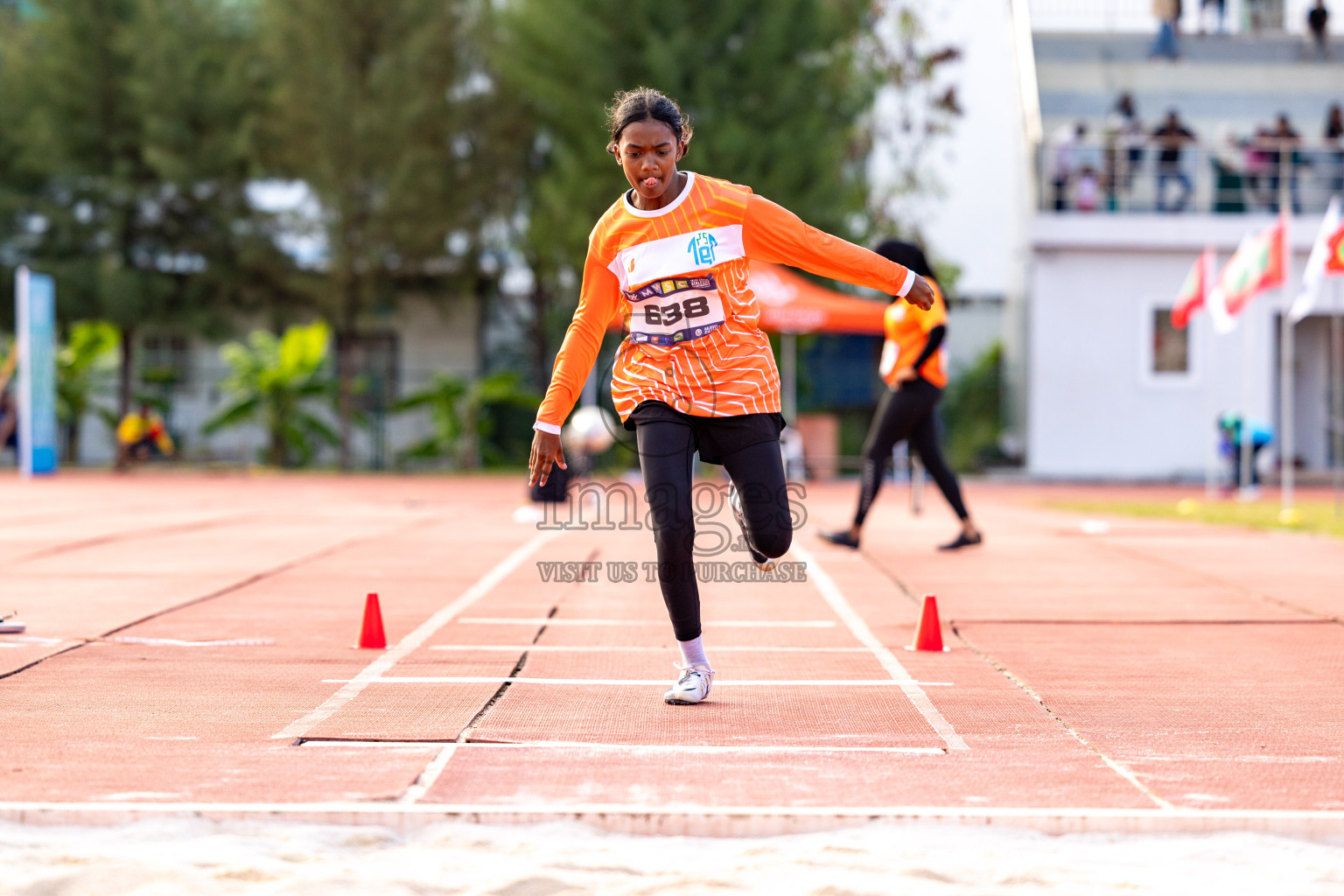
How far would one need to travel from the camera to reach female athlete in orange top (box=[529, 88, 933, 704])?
189 inches

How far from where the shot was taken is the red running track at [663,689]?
3625mm

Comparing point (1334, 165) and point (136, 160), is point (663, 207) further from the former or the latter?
point (136, 160)

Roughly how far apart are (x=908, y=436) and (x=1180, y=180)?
16615 millimetres

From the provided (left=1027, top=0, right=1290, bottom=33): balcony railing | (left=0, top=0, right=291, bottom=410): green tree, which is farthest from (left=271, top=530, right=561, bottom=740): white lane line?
(left=1027, top=0, right=1290, bottom=33): balcony railing

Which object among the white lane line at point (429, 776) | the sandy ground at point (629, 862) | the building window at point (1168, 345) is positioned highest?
the building window at point (1168, 345)

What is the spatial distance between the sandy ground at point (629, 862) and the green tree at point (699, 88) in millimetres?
20754

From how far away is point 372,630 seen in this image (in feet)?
20.1

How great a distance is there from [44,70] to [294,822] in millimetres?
28527

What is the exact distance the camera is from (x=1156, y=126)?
81.9 feet

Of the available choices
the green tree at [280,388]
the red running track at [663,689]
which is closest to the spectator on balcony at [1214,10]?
the green tree at [280,388]

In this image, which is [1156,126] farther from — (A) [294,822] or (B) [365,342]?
(A) [294,822]

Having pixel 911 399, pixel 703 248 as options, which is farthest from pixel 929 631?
pixel 911 399

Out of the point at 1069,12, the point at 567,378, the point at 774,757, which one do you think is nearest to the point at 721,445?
the point at 567,378

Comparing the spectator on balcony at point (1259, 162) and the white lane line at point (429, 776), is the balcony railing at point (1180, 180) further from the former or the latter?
the white lane line at point (429, 776)
